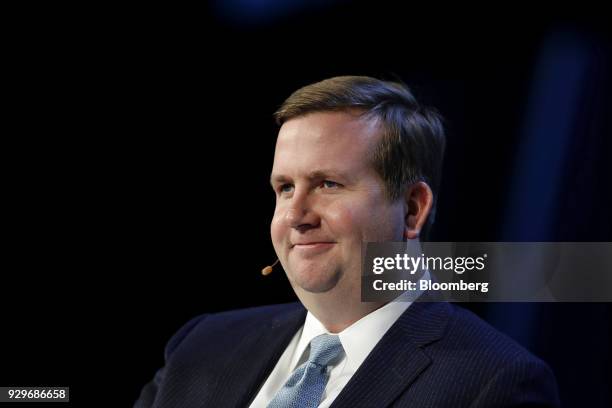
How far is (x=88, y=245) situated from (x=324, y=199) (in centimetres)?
119

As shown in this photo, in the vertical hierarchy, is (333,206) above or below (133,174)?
below

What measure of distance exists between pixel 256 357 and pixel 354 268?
47 centimetres

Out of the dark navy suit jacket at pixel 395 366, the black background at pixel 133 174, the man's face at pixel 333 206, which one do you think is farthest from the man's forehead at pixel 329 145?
the black background at pixel 133 174

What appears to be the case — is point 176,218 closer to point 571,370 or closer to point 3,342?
point 3,342

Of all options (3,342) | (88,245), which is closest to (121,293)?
(88,245)

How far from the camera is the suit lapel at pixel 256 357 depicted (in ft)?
7.06

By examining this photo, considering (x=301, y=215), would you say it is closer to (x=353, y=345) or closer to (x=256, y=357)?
(x=353, y=345)

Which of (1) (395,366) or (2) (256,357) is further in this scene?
(2) (256,357)

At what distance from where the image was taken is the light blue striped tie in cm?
200

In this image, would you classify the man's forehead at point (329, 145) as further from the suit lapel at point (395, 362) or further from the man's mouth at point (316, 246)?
the suit lapel at point (395, 362)

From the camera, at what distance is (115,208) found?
280 cm

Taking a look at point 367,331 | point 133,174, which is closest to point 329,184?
point 367,331

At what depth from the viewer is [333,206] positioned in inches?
78.8

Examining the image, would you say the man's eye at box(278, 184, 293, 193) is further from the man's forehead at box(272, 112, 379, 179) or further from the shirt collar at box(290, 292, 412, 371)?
the shirt collar at box(290, 292, 412, 371)
